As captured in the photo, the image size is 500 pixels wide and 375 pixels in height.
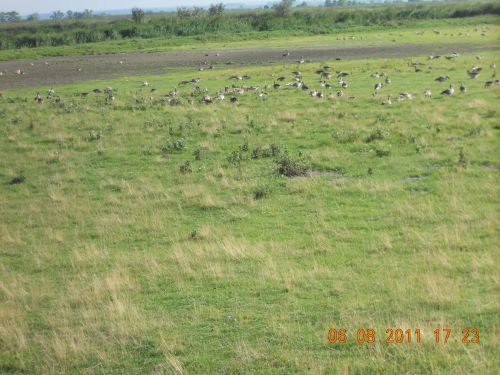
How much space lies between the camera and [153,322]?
9.23m

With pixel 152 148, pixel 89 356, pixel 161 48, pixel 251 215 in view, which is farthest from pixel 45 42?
pixel 89 356

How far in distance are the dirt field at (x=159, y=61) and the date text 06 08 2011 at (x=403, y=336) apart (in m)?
44.0

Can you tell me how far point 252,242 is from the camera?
12.7 meters

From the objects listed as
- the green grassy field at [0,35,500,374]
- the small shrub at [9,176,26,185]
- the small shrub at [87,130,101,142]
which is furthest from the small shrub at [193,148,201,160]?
the small shrub at [9,176,26,185]

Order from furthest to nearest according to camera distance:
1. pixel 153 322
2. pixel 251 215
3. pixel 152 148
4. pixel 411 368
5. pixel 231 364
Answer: pixel 152 148, pixel 251 215, pixel 153 322, pixel 231 364, pixel 411 368

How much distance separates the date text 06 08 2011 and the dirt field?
4405cm

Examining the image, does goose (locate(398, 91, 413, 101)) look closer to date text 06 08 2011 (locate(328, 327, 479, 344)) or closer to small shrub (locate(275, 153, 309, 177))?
small shrub (locate(275, 153, 309, 177))

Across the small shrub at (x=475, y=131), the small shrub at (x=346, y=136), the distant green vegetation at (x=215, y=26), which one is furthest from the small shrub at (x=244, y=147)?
the distant green vegetation at (x=215, y=26)

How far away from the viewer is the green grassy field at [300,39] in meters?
68.0

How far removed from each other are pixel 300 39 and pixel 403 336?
75.4m

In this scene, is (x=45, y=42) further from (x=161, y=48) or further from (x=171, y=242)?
(x=171, y=242)

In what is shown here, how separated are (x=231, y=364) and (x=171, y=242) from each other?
220 inches

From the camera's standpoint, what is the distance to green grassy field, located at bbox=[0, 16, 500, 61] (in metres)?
68.0

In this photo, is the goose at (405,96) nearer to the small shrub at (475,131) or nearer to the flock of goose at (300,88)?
the flock of goose at (300,88)
